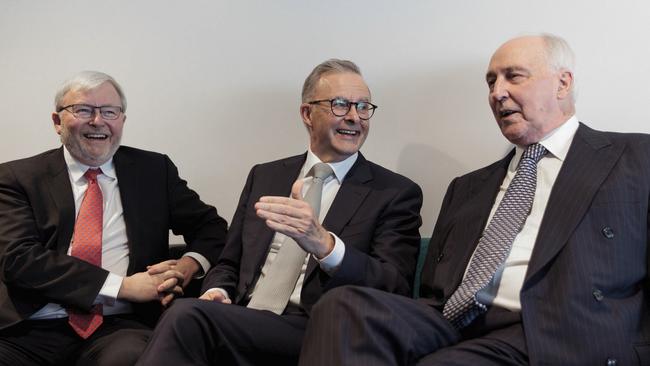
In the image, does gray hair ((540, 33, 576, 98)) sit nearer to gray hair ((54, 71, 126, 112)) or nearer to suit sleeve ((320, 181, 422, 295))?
suit sleeve ((320, 181, 422, 295))

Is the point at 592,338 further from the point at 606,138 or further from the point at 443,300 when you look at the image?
the point at 606,138

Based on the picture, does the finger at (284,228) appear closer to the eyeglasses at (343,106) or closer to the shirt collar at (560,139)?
the eyeglasses at (343,106)

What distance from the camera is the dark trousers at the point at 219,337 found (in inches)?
82.1

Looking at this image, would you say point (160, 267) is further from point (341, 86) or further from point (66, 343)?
point (341, 86)

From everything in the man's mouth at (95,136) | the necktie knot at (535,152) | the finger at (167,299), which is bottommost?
the finger at (167,299)

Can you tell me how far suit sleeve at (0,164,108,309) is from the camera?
8.41ft

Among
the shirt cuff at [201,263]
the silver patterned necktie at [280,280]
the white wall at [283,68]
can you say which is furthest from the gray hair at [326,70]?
the shirt cuff at [201,263]

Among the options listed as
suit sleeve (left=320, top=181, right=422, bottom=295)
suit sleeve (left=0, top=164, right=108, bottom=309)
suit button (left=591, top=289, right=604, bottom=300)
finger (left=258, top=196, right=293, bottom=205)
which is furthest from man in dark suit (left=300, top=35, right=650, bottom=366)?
suit sleeve (left=0, top=164, right=108, bottom=309)

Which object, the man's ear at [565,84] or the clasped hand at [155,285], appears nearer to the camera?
the man's ear at [565,84]

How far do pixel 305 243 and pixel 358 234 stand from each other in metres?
0.35

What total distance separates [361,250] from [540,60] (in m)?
0.83

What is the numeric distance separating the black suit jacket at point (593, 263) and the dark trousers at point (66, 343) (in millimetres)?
1015

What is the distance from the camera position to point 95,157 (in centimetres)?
282

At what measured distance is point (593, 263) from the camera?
2.01 metres
